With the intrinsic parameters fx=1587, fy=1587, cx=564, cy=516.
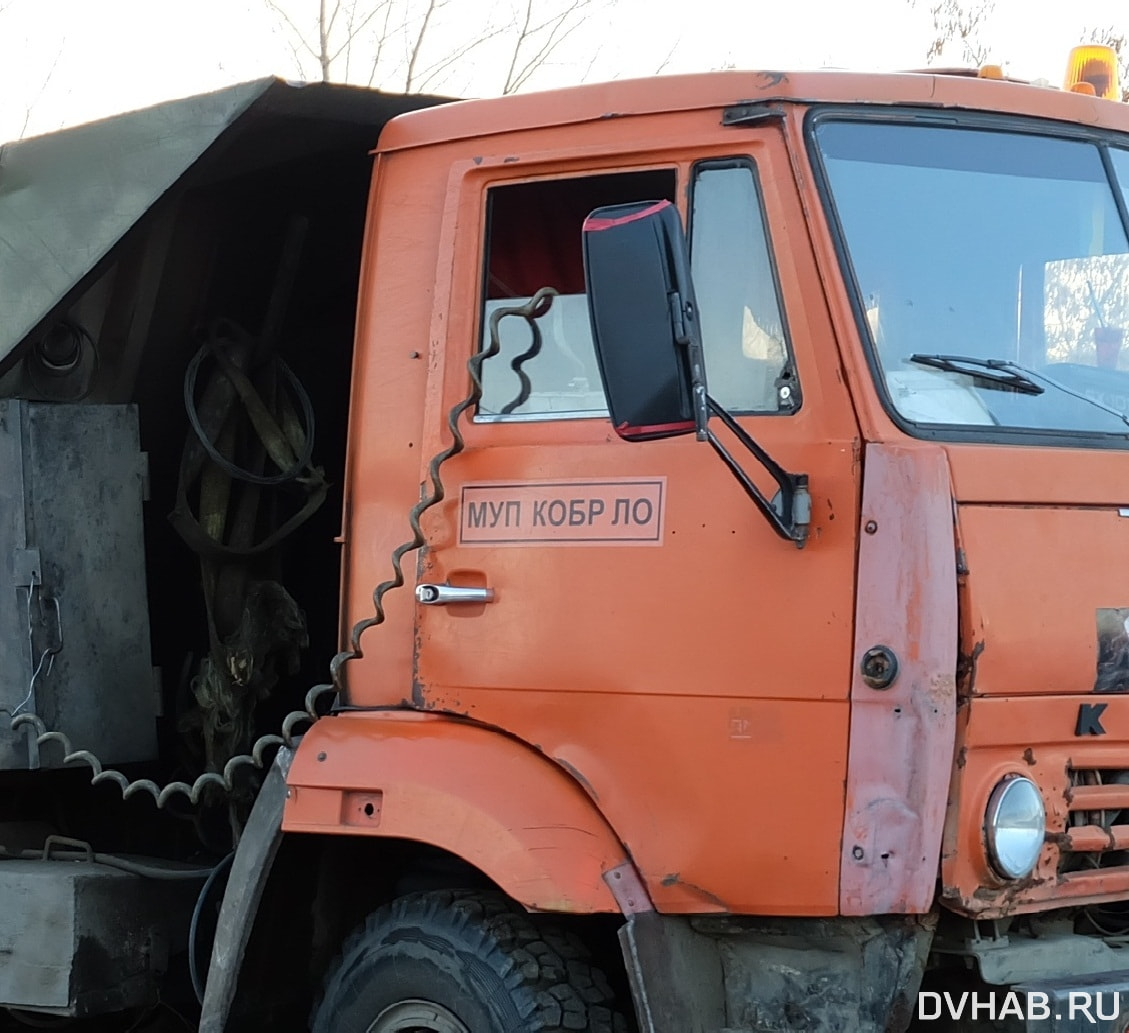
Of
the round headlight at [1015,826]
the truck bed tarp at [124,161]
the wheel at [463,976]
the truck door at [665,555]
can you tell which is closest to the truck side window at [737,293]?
the truck door at [665,555]

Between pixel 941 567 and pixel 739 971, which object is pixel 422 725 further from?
pixel 941 567

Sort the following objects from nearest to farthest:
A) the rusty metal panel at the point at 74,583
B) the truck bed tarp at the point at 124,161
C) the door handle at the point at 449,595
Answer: the door handle at the point at 449,595 < the truck bed tarp at the point at 124,161 < the rusty metal panel at the point at 74,583

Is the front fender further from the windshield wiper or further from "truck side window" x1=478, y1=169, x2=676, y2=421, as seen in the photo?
the windshield wiper

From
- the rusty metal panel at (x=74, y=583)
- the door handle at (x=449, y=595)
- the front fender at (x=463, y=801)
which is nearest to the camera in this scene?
the front fender at (x=463, y=801)

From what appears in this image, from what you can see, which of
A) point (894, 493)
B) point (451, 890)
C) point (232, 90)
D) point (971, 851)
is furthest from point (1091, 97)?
point (451, 890)

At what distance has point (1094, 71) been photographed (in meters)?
4.41

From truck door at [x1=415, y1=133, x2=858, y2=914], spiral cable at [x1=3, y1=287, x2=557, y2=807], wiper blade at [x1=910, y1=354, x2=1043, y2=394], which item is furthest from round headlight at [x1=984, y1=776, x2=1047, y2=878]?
spiral cable at [x1=3, y1=287, x2=557, y2=807]

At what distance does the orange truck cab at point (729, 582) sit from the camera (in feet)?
10.1

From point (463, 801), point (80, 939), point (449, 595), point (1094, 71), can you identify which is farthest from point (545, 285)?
point (80, 939)

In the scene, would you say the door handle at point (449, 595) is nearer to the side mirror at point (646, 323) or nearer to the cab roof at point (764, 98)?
the side mirror at point (646, 323)

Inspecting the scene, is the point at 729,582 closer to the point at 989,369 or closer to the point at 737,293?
the point at 737,293

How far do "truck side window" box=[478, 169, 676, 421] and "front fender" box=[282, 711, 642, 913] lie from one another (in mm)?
771

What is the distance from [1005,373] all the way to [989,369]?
0.13 feet

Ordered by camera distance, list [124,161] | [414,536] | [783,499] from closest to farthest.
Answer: [783,499] → [414,536] → [124,161]
